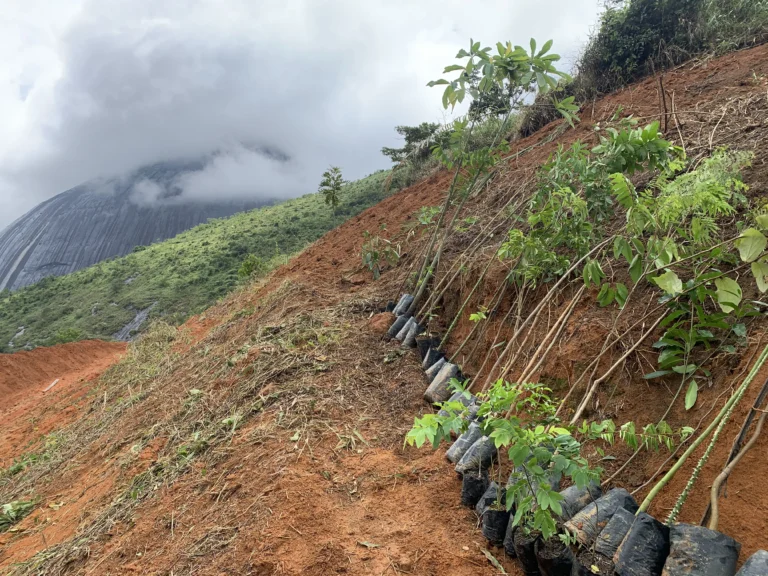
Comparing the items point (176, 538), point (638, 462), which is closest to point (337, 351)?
point (176, 538)

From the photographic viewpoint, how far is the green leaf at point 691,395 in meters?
1.81

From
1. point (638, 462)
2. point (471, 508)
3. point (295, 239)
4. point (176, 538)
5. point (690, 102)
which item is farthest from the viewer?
point (295, 239)

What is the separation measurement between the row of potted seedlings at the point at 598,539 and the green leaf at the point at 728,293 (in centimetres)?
84

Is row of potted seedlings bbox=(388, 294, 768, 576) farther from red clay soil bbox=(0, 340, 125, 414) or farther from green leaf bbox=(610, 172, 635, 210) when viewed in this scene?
red clay soil bbox=(0, 340, 125, 414)

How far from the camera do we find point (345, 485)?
2.38 metres

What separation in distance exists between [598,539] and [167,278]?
26.5 m

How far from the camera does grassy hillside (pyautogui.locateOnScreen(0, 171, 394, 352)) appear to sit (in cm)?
2153

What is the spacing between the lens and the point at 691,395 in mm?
1831

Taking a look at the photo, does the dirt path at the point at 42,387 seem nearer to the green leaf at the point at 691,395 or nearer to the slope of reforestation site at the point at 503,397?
the slope of reforestation site at the point at 503,397

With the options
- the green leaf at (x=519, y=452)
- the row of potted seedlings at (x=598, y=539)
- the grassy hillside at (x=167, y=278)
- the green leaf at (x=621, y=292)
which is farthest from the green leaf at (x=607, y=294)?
the grassy hillside at (x=167, y=278)

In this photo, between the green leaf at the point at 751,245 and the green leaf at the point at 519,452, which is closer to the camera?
the green leaf at the point at 519,452

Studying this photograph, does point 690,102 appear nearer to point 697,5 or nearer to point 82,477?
point 697,5

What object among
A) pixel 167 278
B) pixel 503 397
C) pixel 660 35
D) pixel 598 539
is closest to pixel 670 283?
pixel 503 397

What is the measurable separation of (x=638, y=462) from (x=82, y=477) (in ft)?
14.4
